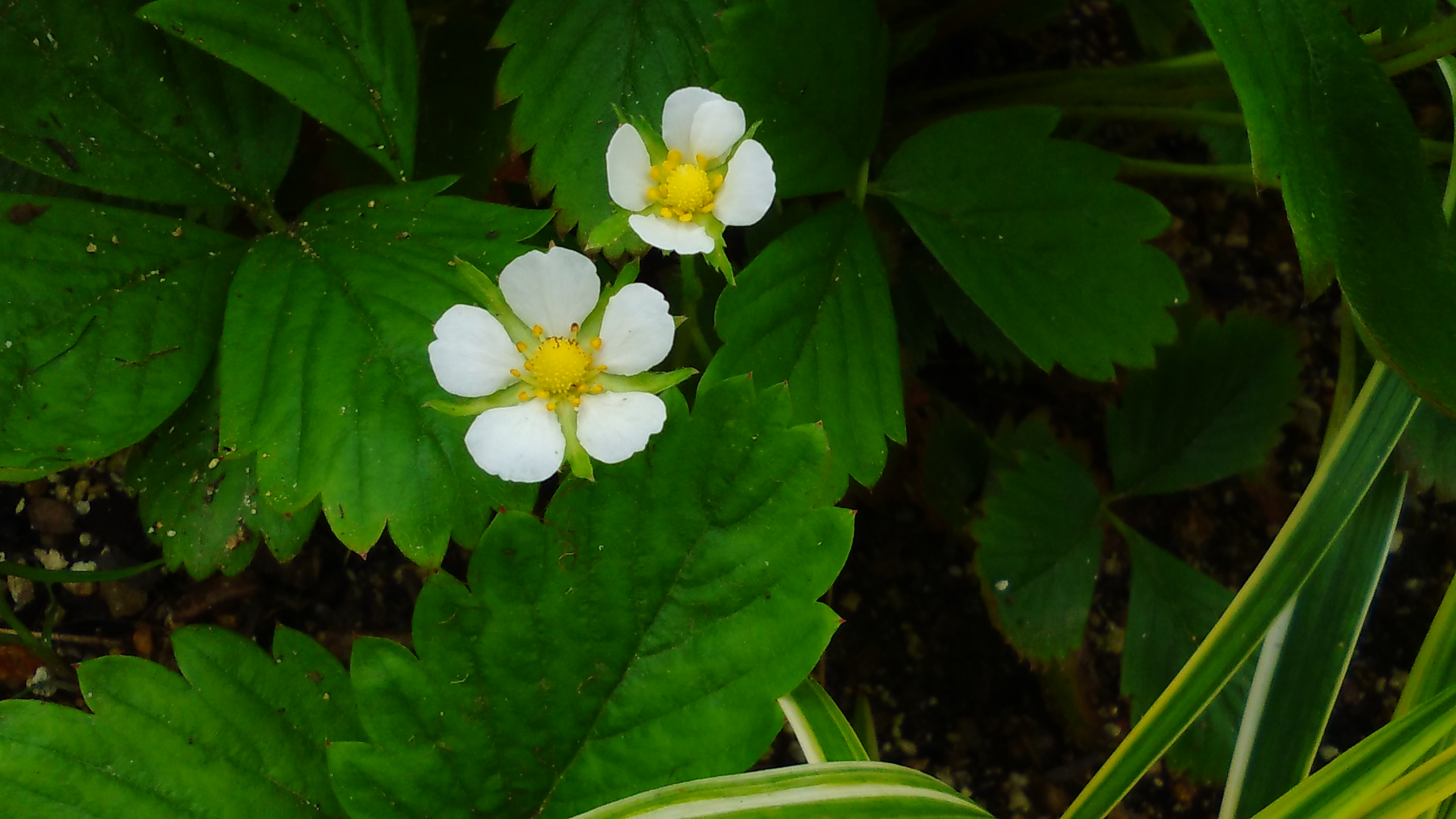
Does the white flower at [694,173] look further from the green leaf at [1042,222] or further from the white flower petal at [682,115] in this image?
the green leaf at [1042,222]

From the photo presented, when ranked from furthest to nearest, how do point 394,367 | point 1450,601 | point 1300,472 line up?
point 1300,472, point 1450,601, point 394,367

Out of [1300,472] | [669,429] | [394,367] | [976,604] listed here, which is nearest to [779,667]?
[669,429]

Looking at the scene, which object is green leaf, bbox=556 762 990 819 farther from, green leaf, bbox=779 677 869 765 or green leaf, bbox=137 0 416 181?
green leaf, bbox=137 0 416 181

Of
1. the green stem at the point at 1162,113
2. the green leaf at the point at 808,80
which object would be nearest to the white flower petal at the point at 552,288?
the green leaf at the point at 808,80

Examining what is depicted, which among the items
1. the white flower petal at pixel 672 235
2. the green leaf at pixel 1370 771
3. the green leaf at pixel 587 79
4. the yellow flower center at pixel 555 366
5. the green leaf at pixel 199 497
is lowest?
the green leaf at pixel 1370 771

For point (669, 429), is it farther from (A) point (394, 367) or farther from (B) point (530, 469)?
(A) point (394, 367)

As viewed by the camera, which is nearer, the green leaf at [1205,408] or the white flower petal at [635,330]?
the white flower petal at [635,330]

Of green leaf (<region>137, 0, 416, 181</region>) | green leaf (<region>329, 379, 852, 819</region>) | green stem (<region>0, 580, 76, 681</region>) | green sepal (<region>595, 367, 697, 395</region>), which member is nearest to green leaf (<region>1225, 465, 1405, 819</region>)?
green leaf (<region>329, 379, 852, 819</region>)
